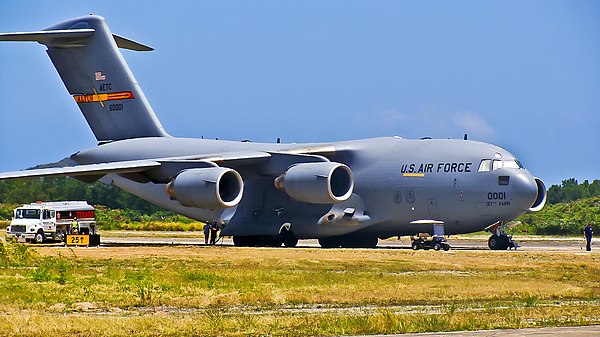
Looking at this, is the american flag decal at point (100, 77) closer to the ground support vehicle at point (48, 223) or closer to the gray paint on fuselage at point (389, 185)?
the gray paint on fuselage at point (389, 185)

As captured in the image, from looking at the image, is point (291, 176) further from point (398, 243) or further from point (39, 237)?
point (39, 237)

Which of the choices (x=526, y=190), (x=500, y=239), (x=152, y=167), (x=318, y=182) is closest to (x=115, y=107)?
(x=152, y=167)

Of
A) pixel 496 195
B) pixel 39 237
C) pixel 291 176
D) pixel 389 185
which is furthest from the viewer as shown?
pixel 39 237

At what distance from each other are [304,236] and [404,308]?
1907cm

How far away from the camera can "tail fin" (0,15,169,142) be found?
41625 mm

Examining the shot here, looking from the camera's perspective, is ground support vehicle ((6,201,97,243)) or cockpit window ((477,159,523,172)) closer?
cockpit window ((477,159,523,172))

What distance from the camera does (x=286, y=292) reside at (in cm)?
2075

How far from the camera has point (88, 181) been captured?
3709 centimetres

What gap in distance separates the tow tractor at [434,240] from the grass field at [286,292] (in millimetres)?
3383

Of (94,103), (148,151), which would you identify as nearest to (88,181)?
(148,151)

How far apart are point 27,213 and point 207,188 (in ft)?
37.9

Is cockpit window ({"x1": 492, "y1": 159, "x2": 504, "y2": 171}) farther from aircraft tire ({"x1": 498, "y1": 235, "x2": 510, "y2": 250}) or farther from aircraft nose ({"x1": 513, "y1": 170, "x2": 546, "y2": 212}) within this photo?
aircraft tire ({"x1": 498, "y1": 235, "x2": 510, "y2": 250})

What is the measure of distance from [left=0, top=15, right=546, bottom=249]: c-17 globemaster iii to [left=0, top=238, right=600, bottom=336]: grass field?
361 centimetres

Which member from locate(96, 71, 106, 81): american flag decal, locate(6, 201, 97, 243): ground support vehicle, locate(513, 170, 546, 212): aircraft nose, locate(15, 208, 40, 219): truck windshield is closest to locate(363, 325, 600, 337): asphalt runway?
locate(513, 170, 546, 212): aircraft nose
